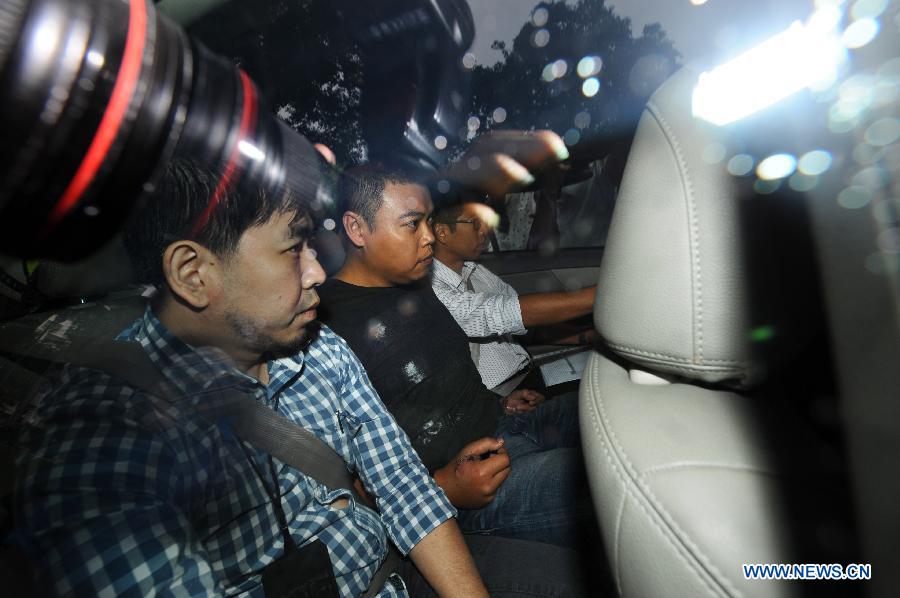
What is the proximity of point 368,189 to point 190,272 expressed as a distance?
1.09 metres

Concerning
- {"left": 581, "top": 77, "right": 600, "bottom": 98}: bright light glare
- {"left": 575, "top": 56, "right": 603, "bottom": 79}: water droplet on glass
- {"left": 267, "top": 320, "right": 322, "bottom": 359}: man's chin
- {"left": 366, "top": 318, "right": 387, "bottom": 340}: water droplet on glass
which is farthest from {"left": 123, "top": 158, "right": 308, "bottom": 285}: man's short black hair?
{"left": 575, "top": 56, "right": 603, "bottom": 79}: water droplet on glass

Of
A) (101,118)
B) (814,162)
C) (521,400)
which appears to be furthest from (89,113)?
(521,400)

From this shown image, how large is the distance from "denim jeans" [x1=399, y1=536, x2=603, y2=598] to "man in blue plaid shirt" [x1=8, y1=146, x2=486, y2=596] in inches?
3.5

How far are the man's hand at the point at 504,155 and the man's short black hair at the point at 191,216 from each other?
6.44 ft

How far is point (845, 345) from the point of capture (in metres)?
0.48

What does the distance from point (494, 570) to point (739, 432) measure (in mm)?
860

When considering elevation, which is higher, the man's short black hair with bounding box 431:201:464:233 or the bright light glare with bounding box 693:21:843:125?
the man's short black hair with bounding box 431:201:464:233

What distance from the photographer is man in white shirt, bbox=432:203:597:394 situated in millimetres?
2137

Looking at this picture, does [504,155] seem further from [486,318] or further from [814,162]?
[814,162]

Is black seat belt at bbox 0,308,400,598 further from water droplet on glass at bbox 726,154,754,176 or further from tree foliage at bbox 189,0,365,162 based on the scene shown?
water droplet on glass at bbox 726,154,754,176

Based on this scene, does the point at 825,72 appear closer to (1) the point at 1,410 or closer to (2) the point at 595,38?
(1) the point at 1,410

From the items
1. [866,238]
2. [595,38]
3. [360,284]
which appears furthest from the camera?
[595,38]

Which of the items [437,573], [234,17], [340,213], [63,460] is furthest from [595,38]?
[63,460]

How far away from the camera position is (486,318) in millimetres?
2139
